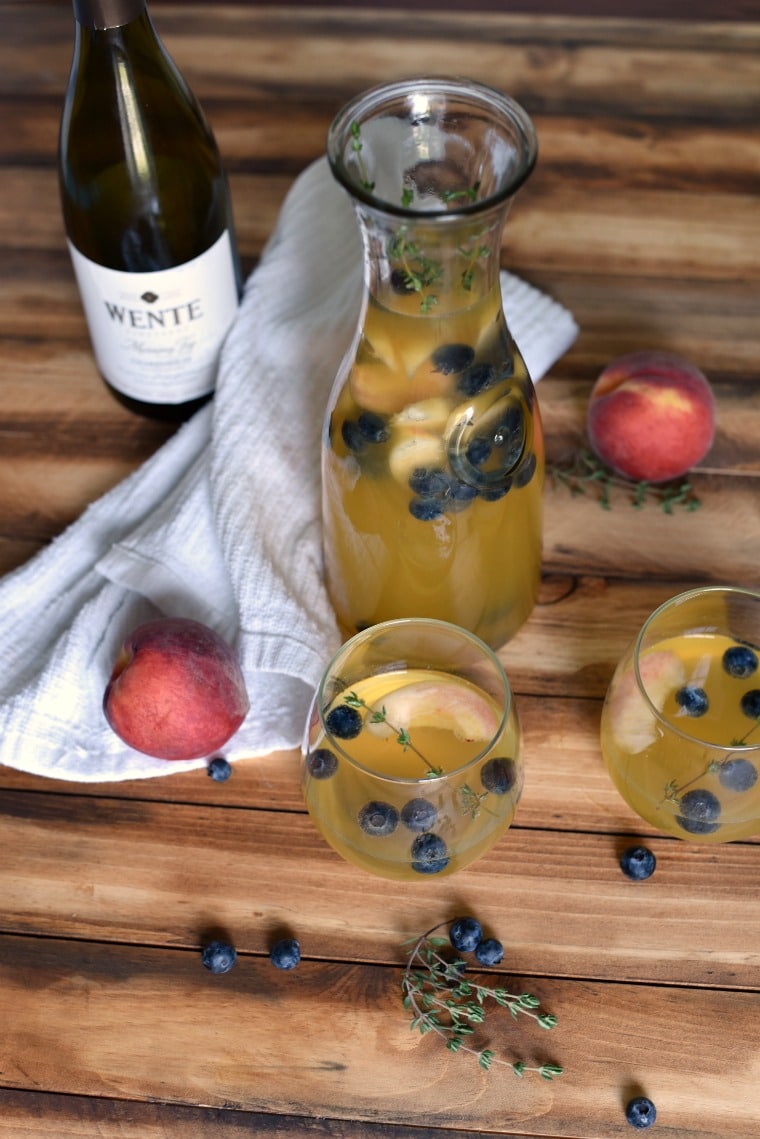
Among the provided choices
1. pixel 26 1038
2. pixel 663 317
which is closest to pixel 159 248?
pixel 663 317

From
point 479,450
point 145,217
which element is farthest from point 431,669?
point 145,217

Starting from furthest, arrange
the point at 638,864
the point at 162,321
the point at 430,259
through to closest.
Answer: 1. the point at 162,321
2. the point at 638,864
3. the point at 430,259

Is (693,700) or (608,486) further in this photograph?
(608,486)

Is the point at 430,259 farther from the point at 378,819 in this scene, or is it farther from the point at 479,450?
A: the point at 378,819

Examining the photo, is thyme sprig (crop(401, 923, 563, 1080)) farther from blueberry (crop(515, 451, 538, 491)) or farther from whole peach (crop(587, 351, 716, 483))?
whole peach (crop(587, 351, 716, 483))

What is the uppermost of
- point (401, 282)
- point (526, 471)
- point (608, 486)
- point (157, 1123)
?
point (401, 282)

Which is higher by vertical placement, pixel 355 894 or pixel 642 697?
pixel 642 697
